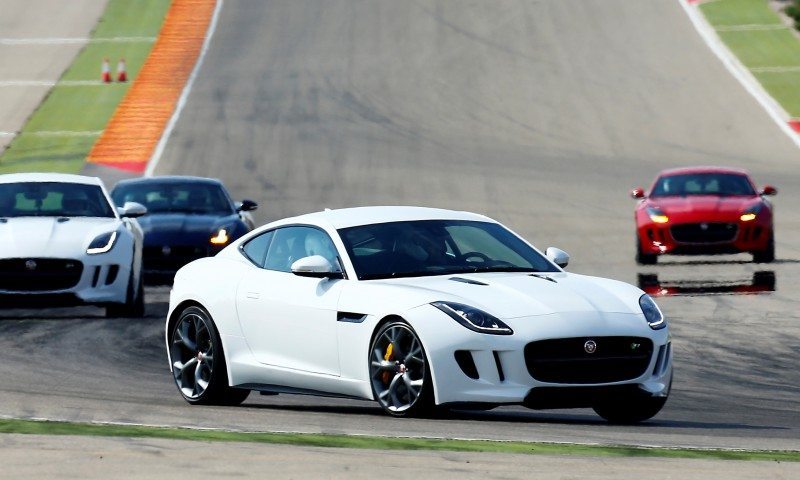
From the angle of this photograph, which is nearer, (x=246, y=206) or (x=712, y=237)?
(x=246, y=206)

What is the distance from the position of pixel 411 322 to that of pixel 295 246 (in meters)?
A: 1.67

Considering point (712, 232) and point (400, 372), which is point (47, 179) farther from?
point (400, 372)

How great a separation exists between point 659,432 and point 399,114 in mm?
31402

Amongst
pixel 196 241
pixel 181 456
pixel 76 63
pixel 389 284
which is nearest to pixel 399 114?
pixel 76 63

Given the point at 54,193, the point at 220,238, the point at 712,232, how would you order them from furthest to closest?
the point at 712,232 < the point at 220,238 < the point at 54,193

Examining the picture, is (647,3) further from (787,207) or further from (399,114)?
A: (787,207)

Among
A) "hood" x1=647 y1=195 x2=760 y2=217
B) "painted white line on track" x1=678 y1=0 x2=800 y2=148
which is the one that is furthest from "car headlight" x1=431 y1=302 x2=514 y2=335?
"painted white line on track" x1=678 y1=0 x2=800 y2=148

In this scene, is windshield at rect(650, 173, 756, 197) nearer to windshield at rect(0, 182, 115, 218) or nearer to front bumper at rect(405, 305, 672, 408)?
windshield at rect(0, 182, 115, 218)

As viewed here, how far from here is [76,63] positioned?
158 ft

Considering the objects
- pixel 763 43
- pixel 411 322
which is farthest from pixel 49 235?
pixel 763 43

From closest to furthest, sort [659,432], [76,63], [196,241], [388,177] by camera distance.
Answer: [659,432]
[196,241]
[388,177]
[76,63]

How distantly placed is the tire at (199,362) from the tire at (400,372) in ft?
4.95

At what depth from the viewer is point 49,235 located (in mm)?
17406

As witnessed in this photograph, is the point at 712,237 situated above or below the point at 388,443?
below
